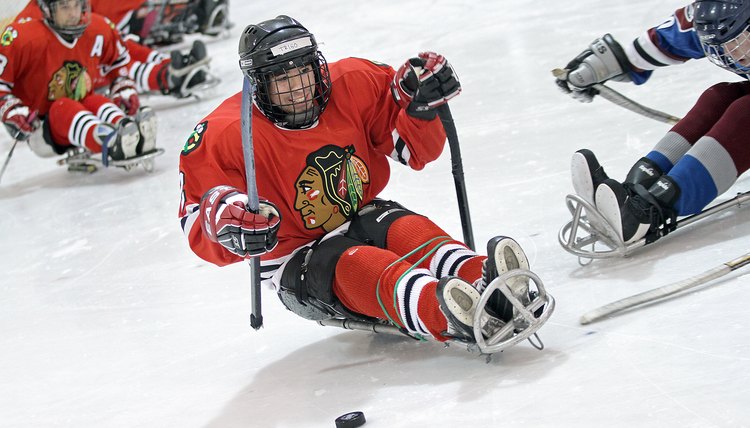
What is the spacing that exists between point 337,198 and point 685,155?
952mm

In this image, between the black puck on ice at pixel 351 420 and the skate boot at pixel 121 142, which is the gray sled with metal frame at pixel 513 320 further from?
the skate boot at pixel 121 142

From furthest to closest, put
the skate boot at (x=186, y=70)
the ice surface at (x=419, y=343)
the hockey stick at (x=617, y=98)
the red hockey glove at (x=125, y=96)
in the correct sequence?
the skate boot at (x=186, y=70), the red hockey glove at (x=125, y=96), the hockey stick at (x=617, y=98), the ice surface at (x=419, y=343)

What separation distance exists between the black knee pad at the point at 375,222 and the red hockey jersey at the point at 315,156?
3 centimetres

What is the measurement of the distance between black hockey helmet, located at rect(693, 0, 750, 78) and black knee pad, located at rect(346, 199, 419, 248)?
0.87 meters

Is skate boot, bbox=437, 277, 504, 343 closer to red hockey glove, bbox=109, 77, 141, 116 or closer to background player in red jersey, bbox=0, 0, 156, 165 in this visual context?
background player in red jersey, bbox=0, 0, 156, 165

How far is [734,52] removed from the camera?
253 centimetres

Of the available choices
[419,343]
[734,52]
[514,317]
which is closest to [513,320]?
[514,317]

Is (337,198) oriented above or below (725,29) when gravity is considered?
below

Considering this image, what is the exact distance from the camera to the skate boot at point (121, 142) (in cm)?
470

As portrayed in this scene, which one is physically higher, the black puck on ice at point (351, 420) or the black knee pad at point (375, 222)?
the black knee pad at point (375, 222)

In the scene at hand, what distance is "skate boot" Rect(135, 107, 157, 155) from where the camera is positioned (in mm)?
4740

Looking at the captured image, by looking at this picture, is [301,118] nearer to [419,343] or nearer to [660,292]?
[419,343]

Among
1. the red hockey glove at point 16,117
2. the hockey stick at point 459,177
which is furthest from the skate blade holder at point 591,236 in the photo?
the red hockey glove at point 16,117

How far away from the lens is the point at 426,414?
6.56 ft
